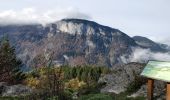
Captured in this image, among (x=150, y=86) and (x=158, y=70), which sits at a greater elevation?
(x=158, y=70)

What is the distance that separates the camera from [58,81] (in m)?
24.1

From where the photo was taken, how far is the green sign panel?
18.0 metres

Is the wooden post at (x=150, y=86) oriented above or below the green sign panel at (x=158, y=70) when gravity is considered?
below

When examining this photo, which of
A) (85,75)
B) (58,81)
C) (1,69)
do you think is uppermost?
(58,81)

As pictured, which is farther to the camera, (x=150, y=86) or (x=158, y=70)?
(x=150, y=86)

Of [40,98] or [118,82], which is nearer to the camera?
[40,98]

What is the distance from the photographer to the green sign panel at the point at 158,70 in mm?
18031

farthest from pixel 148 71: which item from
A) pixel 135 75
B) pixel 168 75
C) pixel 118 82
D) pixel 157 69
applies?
pixel 118 82

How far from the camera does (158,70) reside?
63.1ft

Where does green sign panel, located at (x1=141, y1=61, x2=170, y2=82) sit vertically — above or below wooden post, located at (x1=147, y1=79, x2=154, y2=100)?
above

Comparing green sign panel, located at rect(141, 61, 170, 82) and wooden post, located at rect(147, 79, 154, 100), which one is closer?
green sign panel, located at rect(141, 61, 170, 82)

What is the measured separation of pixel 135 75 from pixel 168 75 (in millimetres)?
14111

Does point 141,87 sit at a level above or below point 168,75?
below

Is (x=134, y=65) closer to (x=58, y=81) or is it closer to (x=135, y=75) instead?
(x=135, y=75)
